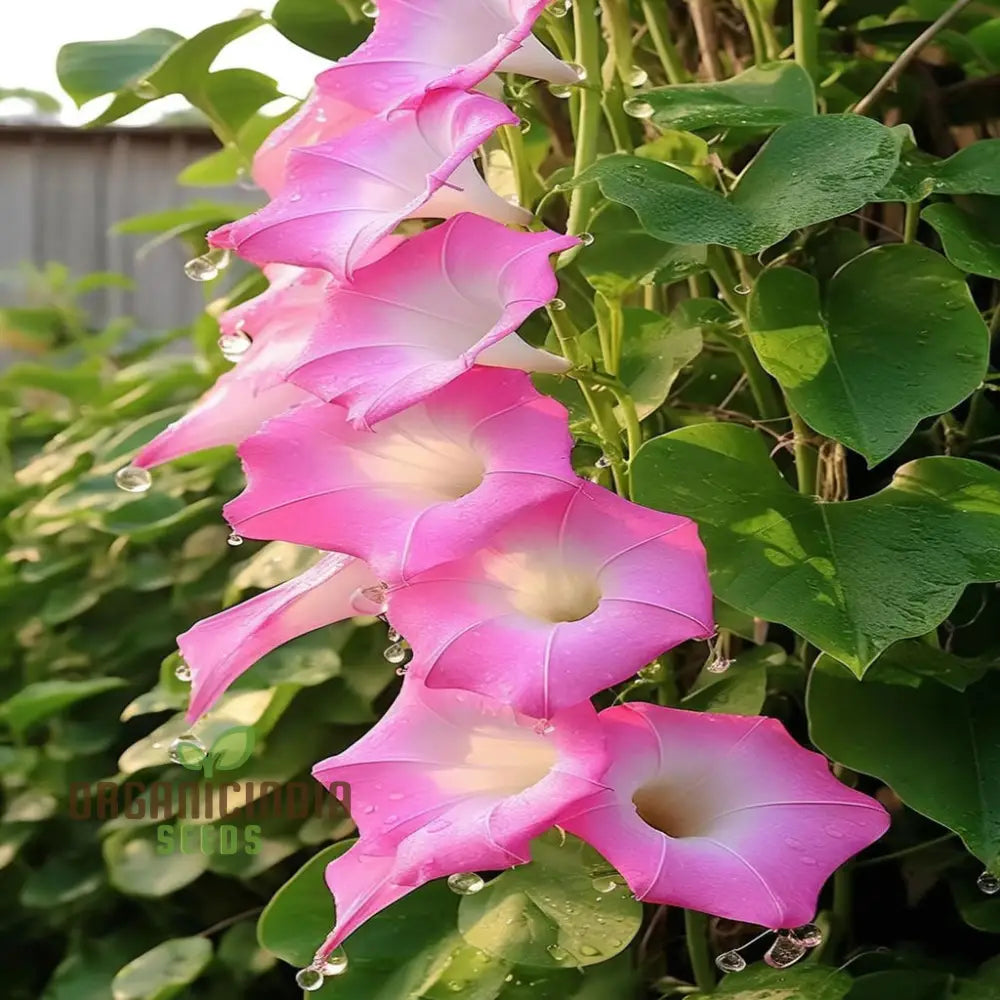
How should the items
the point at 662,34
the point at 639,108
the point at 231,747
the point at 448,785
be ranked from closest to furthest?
the point at 448,785, the point at 639,108, the point at 662,34, the point at 231,747

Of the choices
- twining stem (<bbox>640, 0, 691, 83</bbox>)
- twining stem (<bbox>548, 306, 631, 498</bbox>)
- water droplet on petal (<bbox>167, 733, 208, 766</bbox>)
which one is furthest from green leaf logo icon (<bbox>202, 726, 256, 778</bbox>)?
twining stem (<bbox>640, 0, 691, 83</bbox>)

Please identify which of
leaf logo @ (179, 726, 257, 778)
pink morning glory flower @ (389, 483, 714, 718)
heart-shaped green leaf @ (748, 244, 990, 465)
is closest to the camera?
pink morning glory flower @ (389, 483, 714, 718)

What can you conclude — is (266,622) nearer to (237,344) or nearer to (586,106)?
(237,344)

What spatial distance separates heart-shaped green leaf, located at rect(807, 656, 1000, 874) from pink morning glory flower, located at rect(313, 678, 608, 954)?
0.14 m

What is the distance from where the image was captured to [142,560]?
3.43ft

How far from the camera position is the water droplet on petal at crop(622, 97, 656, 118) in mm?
478

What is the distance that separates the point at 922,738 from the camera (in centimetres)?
47

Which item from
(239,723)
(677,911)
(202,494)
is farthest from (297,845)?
(202,494)

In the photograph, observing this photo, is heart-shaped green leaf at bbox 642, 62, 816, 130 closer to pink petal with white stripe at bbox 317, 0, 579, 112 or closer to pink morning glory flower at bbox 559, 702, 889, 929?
pink petal with white stripe at bbox 317, 0, 579, 112

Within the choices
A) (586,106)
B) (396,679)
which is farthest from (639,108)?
(396,679)

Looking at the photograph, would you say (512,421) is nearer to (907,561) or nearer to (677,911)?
(907,561)

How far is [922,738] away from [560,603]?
0.62 feet

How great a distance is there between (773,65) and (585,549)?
0.96 feet

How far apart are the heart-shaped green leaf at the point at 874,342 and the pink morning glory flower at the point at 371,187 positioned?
0.13 m
